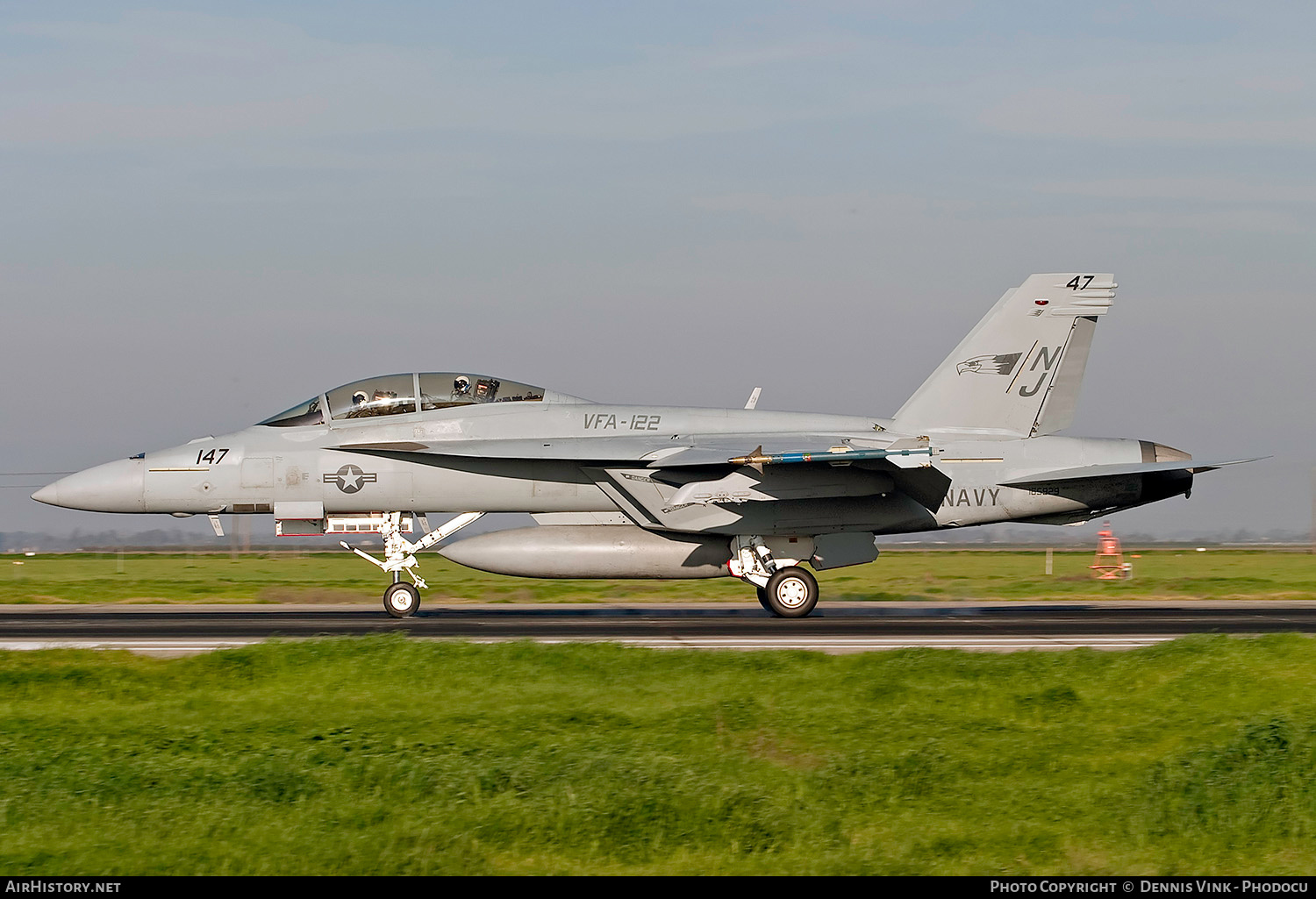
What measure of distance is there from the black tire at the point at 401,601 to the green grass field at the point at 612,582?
6389 mm

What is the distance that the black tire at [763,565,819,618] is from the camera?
19.9 m

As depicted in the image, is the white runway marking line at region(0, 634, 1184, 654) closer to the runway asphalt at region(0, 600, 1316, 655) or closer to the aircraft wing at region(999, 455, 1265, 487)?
the runway asphalt at region(0, 600, 1316, 655)

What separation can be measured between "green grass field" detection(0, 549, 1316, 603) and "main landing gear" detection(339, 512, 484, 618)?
20.0 feet

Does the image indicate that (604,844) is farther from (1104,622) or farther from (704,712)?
(1104,622)

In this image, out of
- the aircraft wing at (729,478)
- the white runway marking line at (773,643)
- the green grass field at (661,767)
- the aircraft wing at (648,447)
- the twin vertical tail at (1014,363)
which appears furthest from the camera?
the twin vertical tail at (1014,363)

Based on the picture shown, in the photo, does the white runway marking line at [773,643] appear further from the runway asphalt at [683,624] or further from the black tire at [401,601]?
the black tire at [401,601]

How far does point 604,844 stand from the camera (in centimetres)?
643

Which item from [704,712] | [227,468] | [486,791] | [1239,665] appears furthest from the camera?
[227,468]

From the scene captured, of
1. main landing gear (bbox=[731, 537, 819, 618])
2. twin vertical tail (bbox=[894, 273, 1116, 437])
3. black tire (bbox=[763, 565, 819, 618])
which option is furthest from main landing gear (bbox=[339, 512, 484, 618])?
twin vertical tail (bbox=[894, 273, 1116, 437])

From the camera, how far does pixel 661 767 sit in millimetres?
7559

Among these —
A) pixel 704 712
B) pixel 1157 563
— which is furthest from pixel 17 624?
pixel 1157 563

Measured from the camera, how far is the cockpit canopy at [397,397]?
2008 centimetres

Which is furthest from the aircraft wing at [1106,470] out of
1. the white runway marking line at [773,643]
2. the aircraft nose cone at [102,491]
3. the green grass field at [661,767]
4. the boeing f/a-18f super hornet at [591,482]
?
the aircraft nose cone at [102,491]
